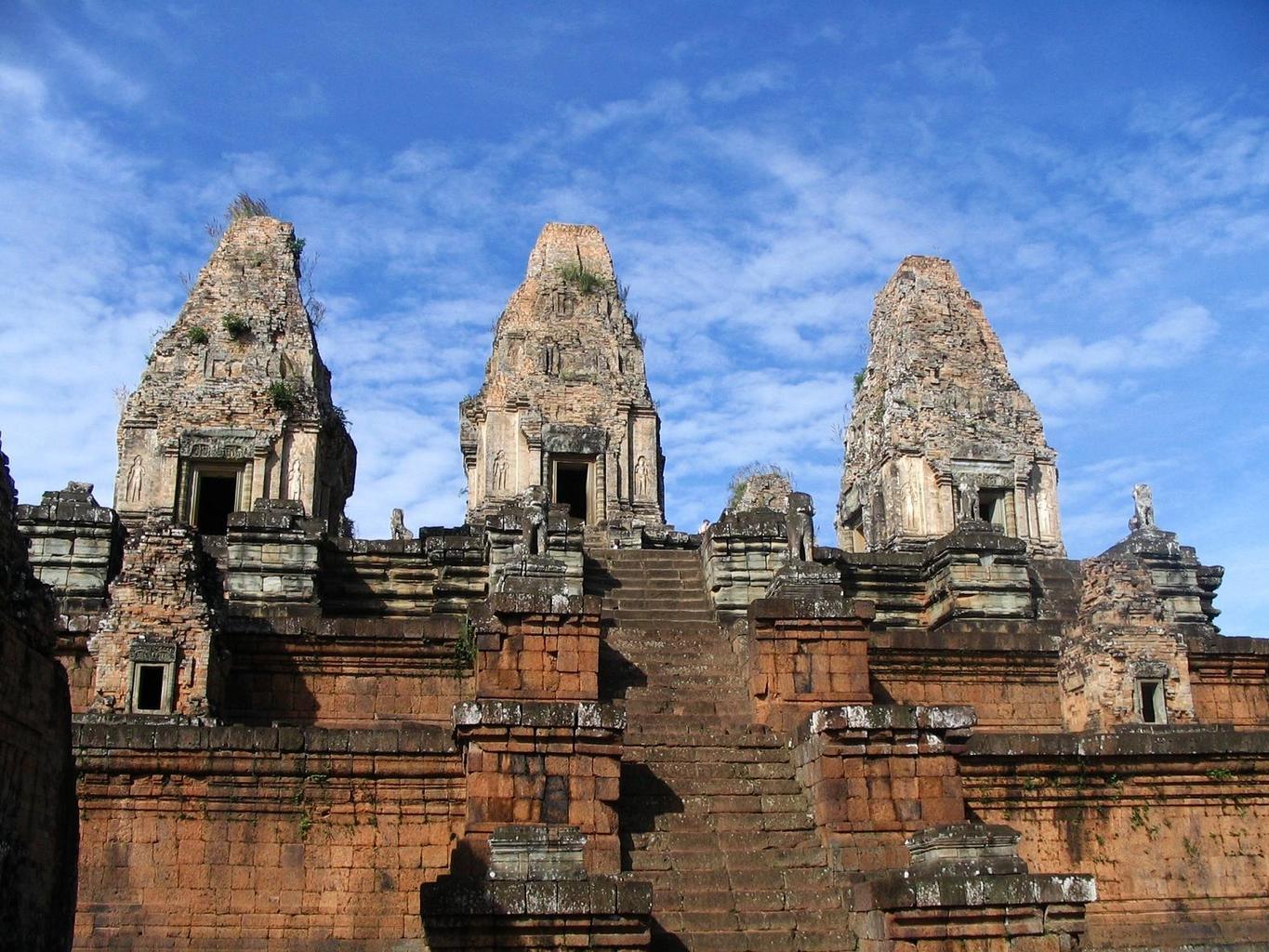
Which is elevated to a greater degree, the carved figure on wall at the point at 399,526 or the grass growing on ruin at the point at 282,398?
the grass growing on ruin at the point at 282,398

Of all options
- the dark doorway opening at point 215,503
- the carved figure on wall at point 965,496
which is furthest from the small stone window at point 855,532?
the dark doorway opening at point 215,503

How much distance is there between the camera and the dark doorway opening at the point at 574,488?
2631 centimetres

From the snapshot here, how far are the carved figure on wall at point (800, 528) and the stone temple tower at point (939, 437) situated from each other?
8.88 metres

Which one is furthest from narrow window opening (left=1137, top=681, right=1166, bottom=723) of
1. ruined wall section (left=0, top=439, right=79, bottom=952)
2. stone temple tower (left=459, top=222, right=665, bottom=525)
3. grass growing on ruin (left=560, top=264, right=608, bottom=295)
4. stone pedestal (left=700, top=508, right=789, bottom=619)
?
grass growing on ruin (left=560, top=264, right=608, bottom=295)

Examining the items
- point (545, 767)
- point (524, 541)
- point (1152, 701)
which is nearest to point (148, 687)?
point (545, 767)

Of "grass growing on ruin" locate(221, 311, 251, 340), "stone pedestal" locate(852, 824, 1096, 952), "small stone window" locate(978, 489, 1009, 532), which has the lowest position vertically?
"stone pedestal" locate(852, 824, 1096, 952)

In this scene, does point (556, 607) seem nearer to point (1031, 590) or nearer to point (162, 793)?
point (162, 793)

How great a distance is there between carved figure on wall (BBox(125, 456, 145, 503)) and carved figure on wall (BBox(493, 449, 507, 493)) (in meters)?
6.43

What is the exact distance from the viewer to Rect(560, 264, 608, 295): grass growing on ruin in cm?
2800

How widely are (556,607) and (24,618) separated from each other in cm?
687

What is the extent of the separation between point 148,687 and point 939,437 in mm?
17475

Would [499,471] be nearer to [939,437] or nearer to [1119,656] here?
[939,437]

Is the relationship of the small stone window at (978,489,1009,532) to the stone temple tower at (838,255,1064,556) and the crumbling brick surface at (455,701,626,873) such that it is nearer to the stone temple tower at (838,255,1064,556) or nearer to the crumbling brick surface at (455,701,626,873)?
the stone temple tower at (838,255,1064,556)

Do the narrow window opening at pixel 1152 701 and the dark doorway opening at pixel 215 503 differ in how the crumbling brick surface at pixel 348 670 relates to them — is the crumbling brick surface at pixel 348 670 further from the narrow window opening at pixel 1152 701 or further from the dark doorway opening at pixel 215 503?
the dark doorway opening at pixel 215 503
